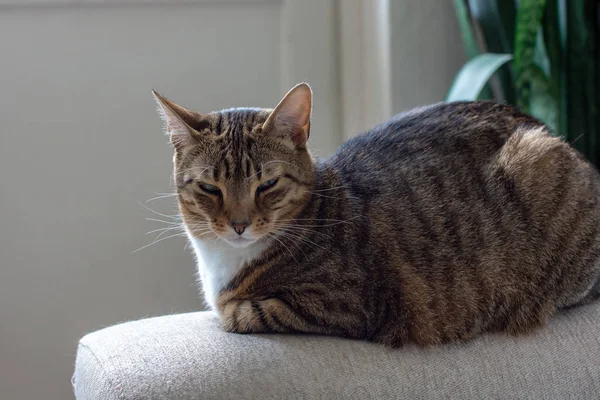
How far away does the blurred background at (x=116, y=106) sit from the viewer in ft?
6.48

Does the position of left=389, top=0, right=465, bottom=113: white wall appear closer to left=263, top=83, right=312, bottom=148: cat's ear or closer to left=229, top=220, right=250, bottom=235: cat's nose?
left=263, top=83, right=312, bottom=148: cat's ear

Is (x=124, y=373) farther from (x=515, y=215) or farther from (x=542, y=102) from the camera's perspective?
(x=542, y=102)

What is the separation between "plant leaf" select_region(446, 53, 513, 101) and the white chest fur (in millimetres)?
777

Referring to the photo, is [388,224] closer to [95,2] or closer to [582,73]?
[582,73]

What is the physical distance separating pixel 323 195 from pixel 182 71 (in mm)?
877

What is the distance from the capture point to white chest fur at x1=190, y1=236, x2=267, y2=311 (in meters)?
1.33

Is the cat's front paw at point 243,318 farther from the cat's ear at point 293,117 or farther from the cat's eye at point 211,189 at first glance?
the cat's ear at point 293,117

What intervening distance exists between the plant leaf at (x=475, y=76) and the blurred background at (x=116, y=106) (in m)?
0.26

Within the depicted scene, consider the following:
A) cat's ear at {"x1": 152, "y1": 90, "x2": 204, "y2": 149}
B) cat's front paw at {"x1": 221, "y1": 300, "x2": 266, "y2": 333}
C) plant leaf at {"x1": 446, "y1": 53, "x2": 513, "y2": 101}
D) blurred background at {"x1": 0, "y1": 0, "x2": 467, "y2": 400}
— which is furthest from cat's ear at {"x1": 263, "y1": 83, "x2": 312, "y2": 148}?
blurred background at {"x1": 0, "y1": 0, "x2": 467, "y2": 400}

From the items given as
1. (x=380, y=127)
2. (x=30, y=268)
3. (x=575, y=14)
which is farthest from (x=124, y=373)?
(x=575, y=14)

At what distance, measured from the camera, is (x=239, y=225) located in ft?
4.14

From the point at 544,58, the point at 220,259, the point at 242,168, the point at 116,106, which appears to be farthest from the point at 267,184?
the point at 544,58

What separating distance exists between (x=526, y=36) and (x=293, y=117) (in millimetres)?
870

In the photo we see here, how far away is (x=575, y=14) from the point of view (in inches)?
76.0
